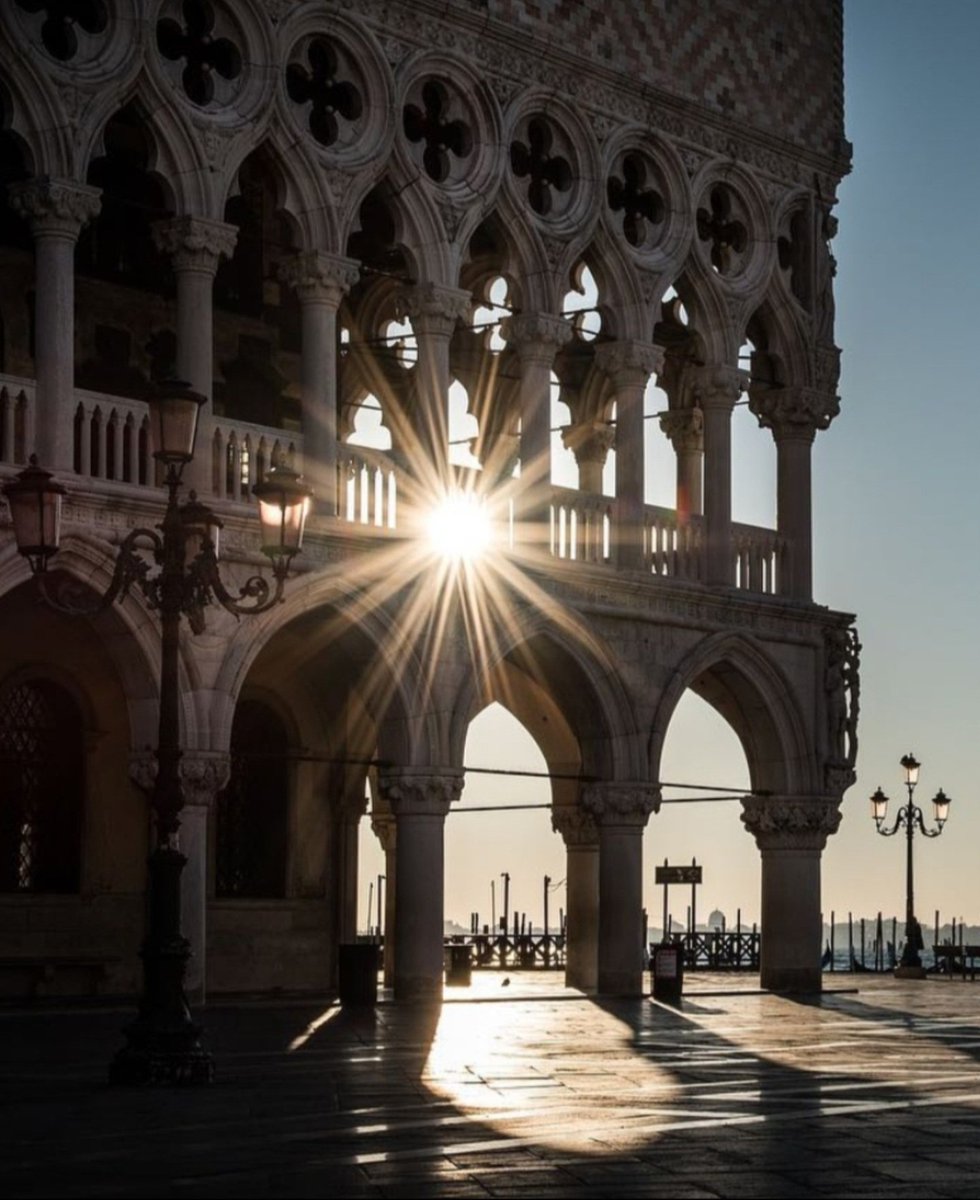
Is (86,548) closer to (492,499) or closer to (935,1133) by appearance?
(492,499)

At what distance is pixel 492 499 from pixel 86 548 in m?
6.28

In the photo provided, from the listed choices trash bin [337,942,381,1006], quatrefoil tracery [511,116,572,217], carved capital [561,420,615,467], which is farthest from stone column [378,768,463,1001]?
carved capital [561,420,615,467]


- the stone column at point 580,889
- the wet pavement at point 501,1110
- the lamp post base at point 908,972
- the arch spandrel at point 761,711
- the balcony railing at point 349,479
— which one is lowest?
the lamp post base at point 908,972

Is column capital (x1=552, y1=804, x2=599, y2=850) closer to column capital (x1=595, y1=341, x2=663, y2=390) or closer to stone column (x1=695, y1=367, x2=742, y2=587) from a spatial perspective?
stone column (x1=695, y1=367, x2=742, y2=587)

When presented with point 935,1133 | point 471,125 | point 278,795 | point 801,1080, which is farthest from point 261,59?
point 935,1133

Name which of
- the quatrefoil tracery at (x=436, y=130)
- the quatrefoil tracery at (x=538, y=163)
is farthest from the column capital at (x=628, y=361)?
the quatrefoil tracery at (x=436, y=130)

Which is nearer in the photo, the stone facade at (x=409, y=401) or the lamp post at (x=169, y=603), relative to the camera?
the lamp post at (x=169, y=603)

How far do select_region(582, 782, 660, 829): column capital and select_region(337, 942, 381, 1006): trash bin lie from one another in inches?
177

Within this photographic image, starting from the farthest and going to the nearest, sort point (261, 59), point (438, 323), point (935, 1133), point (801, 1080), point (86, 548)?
1. point (438, 323)
2. point (261, 59)
3. point (86, 548)
4. point (801, 1080)
5. point (935, 1133)

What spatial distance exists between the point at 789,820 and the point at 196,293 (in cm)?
1116

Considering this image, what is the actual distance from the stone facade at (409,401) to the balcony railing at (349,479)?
0.18 ft

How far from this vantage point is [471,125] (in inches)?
1177

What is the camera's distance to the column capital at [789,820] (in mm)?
33594

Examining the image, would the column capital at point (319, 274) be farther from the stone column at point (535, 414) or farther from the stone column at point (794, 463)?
the stone column at point (794, 463)
